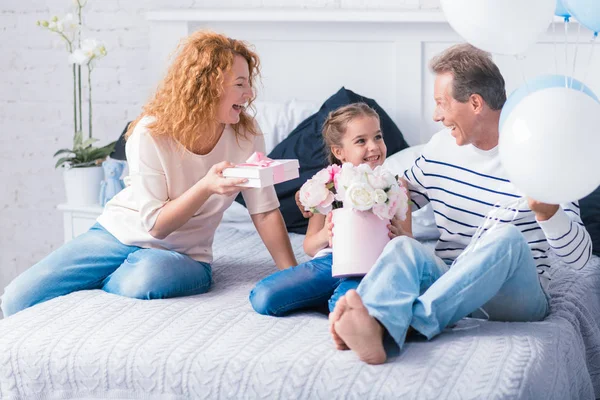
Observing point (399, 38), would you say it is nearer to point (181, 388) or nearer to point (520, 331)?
point (520, 331)

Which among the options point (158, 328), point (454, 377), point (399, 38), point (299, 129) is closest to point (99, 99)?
point (299, 129)

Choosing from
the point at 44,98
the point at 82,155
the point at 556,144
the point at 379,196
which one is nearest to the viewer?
the point at 556,144

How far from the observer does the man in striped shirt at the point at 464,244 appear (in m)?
1.92

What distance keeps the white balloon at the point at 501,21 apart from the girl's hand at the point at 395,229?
1.69 feet

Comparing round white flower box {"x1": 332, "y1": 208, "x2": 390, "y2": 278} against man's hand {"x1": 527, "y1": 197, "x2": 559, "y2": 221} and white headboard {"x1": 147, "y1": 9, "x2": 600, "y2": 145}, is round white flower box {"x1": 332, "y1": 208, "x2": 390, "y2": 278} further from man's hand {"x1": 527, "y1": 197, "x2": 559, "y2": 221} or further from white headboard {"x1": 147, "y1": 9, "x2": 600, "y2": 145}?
white headboard {"x1": 147, "y1": 9, "x2": 600, "y2": 145}

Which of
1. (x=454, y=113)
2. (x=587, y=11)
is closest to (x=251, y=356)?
(x=454, y=113)

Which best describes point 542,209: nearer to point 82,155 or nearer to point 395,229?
point 395,229

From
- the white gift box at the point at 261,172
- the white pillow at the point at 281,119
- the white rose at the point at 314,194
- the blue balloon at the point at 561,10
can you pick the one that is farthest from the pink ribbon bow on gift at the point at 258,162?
the white pillow at the point at 281,119

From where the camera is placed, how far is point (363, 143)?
2.50m

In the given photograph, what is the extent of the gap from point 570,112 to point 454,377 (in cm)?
56

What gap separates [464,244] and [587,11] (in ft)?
2.14

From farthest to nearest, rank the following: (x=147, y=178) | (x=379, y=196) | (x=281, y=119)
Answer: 1. (x=281, y=119)
2. (x=147, y=178)
3. (x=379, y=196)

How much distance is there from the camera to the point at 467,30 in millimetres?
1955

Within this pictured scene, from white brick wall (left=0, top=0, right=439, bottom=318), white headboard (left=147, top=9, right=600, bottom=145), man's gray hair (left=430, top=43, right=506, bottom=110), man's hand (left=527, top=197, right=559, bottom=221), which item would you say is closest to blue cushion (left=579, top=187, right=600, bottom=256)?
white headboard (left=147, top=9, right=600, bottom=145)
